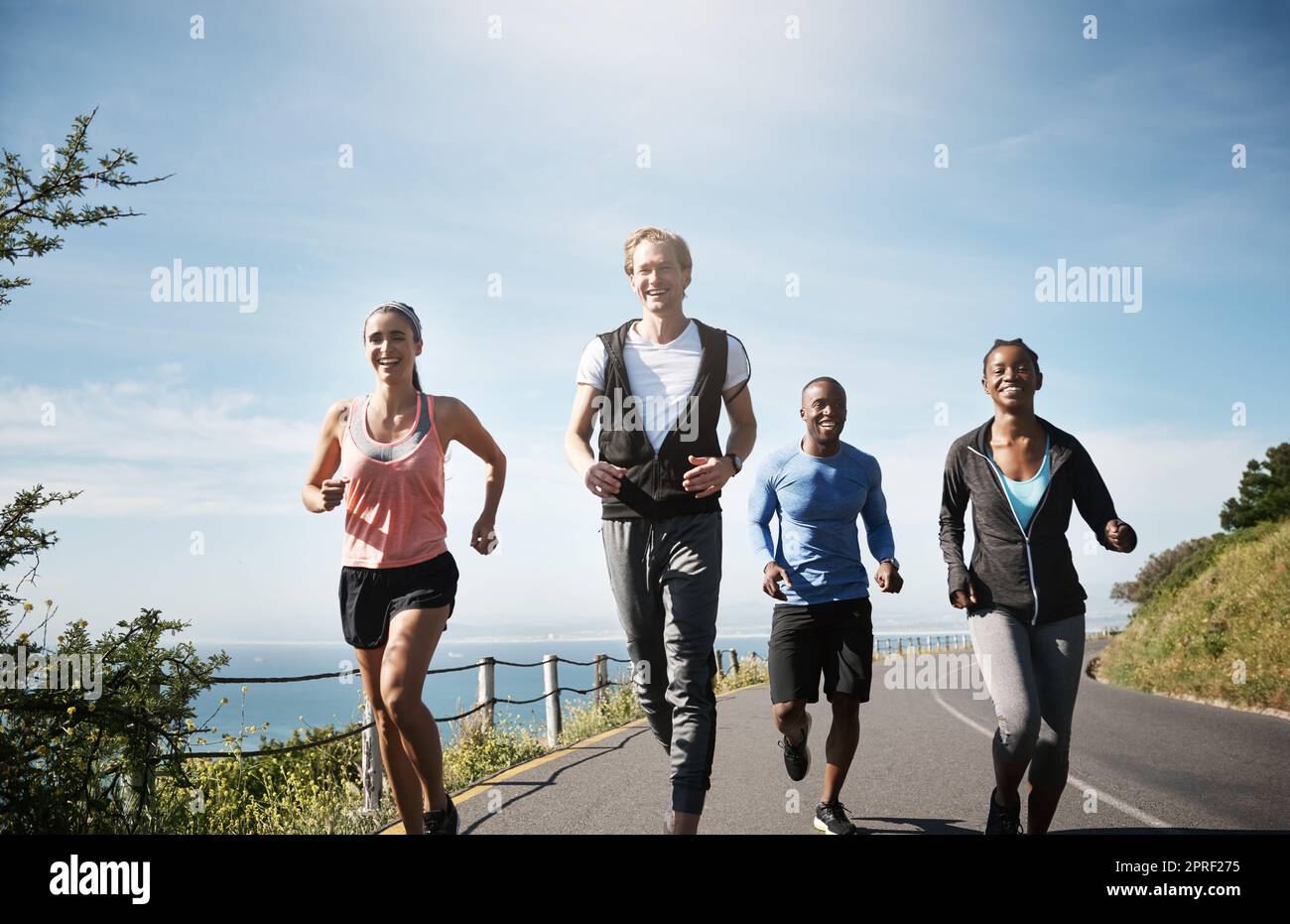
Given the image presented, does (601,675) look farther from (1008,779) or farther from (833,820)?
(1008,779)

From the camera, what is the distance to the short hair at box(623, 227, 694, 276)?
409 centimetres

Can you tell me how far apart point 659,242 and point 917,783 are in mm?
4697

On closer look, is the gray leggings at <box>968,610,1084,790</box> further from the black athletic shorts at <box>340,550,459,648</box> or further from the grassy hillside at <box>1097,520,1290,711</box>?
the grassy hillside at <box>1097,520,1290,711</box>

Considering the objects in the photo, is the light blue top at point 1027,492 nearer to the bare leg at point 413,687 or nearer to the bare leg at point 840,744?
the bare leg at point 840,744

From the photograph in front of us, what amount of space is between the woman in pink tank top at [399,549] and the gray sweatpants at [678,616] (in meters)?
0.68

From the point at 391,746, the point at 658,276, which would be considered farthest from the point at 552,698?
the point at 658,276

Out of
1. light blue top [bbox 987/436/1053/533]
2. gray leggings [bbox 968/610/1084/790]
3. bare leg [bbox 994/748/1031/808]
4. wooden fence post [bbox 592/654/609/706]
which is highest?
light blue top [bbox 987/436/1053/533]

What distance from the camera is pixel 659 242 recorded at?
407cm

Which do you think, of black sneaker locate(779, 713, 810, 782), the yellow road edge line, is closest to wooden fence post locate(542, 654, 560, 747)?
the yellow road edge line

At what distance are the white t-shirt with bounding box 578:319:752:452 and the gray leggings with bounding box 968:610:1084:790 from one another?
64.7 inches

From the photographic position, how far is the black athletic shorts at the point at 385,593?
396 centimetres
